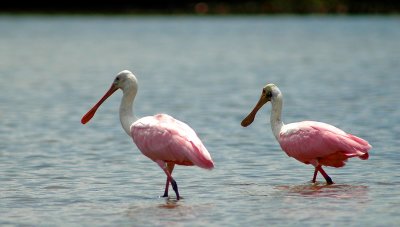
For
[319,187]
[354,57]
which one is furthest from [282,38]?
[319,187]

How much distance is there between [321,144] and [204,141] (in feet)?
14.5

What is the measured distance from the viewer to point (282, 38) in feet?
188

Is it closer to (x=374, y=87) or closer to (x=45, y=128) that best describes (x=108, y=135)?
(x=45, y=128)

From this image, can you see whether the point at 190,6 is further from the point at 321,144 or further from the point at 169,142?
the point at 169,142

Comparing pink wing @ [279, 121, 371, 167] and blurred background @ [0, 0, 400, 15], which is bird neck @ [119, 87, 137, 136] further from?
blurred background @ [0, 0, 400, 15]

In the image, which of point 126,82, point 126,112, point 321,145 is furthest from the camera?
point 126,82

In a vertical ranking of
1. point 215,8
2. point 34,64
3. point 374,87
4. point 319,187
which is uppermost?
point 319,187

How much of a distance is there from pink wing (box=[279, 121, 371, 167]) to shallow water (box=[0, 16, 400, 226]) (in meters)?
0.30

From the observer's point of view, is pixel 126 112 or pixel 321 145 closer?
pixel 126 112

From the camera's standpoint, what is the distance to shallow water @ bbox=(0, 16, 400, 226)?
1023cm

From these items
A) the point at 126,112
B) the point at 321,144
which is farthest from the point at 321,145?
the point at 126,112

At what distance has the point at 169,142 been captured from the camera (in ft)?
35.0

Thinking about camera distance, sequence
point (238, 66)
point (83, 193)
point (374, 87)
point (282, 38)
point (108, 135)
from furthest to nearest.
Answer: point (282, 38) → point (238, 66) → point (374, 87) → point (108, 135) → point (83, 193)

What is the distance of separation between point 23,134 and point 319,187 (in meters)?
6.62
